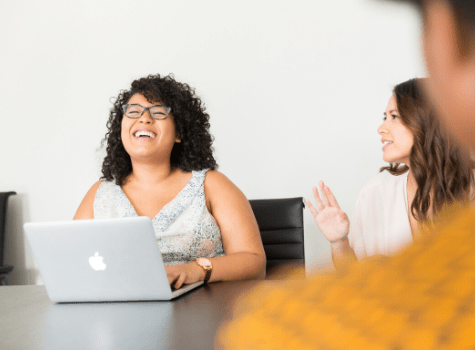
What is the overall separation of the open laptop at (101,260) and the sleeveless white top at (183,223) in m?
0.53

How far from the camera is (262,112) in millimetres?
2904

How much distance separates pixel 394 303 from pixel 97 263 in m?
1.05

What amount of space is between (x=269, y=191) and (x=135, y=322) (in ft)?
6.74

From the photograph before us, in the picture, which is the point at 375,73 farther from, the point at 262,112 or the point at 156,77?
the point at 156,77

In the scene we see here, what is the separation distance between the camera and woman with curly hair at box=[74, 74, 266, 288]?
1677 millimetres

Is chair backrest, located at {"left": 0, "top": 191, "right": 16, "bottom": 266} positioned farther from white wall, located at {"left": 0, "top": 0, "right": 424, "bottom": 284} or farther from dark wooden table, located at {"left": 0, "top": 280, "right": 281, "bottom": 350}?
dark wooden table, located at {"left": 0, "top": 280, "right": 281, "bottom": 350}

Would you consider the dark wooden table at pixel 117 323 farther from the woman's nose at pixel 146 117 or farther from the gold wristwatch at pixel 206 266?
the woman's nose at pixel 146 117

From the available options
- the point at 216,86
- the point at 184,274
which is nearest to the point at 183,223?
the point at 184,274

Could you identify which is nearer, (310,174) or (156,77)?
(156,77)

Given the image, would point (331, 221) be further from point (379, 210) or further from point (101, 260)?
point (101, 260)

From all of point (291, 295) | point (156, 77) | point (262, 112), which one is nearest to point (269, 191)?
point (262, 112)

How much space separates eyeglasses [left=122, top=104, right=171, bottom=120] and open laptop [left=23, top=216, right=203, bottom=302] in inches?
34.8

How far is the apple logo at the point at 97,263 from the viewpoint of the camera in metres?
1.07

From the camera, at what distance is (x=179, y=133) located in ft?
6.51
